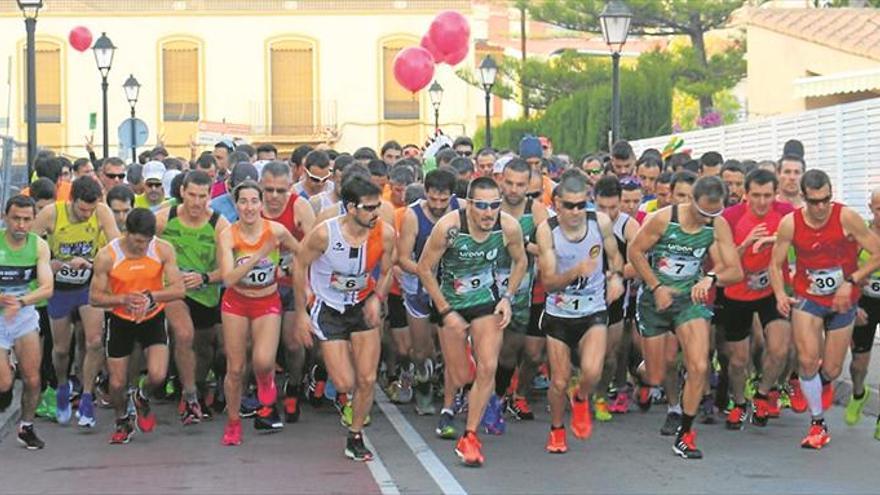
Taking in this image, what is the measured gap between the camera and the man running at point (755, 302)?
13477mm

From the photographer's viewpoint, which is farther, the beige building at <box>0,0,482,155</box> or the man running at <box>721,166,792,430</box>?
the beige building at <box>0,0,482,155</box>

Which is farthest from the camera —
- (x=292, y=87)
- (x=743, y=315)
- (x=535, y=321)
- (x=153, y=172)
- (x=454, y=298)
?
(x=292, y=87)

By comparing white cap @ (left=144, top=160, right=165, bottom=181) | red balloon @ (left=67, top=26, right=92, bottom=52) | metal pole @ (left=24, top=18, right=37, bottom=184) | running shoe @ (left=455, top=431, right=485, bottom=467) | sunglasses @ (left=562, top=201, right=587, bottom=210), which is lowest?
running shoe @ (left=455, top=431, right=485, bottom=467)

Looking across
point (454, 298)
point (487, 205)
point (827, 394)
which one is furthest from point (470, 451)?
point (827, 394)

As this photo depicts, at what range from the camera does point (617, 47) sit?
81.6 feet

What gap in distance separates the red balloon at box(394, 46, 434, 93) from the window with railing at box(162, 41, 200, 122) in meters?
32.7

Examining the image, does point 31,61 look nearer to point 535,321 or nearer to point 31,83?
point 31,83

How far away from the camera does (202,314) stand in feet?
47.0

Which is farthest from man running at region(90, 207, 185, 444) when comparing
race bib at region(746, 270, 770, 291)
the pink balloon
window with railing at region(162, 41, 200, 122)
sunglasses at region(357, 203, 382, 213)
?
window with railing at region(162, 41, 200, 122)

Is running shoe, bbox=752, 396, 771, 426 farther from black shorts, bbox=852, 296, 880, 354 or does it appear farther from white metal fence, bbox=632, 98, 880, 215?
white metal fence, bbox=632, 98, 880, 215

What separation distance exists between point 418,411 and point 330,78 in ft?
167

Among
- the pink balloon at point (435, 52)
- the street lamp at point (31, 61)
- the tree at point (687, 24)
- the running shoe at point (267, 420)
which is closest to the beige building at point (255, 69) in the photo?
the tree at point (687, 24)

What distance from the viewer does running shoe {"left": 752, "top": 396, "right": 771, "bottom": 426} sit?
13734mm

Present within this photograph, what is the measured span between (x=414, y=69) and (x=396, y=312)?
17649 mm
